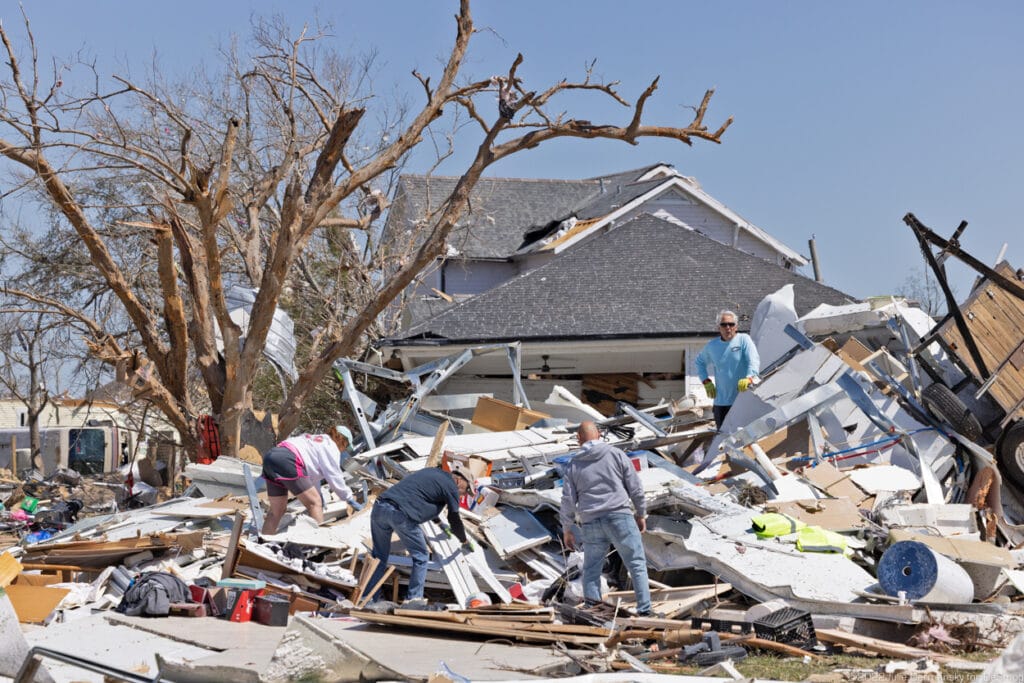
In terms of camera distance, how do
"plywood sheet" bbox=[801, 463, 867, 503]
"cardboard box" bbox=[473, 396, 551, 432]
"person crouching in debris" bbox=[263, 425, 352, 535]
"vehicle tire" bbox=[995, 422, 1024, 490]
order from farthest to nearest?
"cardboard box" bbox=[473, 396, 551, 432] < "vehicle tire" bbox=[995, 422, 1024, 490] < "plywood sheet" bbox=[801, 463, 867, 503] < "person crouching in debris" bbox=[263, 425, 352, 535]

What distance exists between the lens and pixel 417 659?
683 centimetres

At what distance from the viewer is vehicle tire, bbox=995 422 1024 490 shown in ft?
38.0

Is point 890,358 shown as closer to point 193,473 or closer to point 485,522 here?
point 485,522

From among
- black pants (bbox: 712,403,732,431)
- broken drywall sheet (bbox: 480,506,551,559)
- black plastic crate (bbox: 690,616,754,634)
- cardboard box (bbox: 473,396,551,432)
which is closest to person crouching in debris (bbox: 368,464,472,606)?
broken drywall sheet (bbox: 480,506,551,559)

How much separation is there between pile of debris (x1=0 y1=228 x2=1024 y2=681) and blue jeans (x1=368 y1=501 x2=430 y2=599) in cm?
25

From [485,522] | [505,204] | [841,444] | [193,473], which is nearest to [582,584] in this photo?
[485,522]

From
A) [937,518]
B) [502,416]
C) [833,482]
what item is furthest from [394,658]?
[502,416]

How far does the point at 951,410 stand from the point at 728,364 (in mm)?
2345

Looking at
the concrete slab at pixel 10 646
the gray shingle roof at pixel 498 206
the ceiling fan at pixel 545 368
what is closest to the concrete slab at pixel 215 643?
the concrete slab at pixel 10 646

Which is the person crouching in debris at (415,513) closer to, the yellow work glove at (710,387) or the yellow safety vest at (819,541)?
the yellow safety vest at (819,541)

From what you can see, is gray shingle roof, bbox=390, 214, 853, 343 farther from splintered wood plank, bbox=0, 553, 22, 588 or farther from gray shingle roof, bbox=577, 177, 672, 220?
splintered wood plank, bbox=0, 553, 22, 588

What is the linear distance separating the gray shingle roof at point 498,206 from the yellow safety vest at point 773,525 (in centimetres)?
1572

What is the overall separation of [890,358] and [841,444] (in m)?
2.04

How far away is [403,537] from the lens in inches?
364
